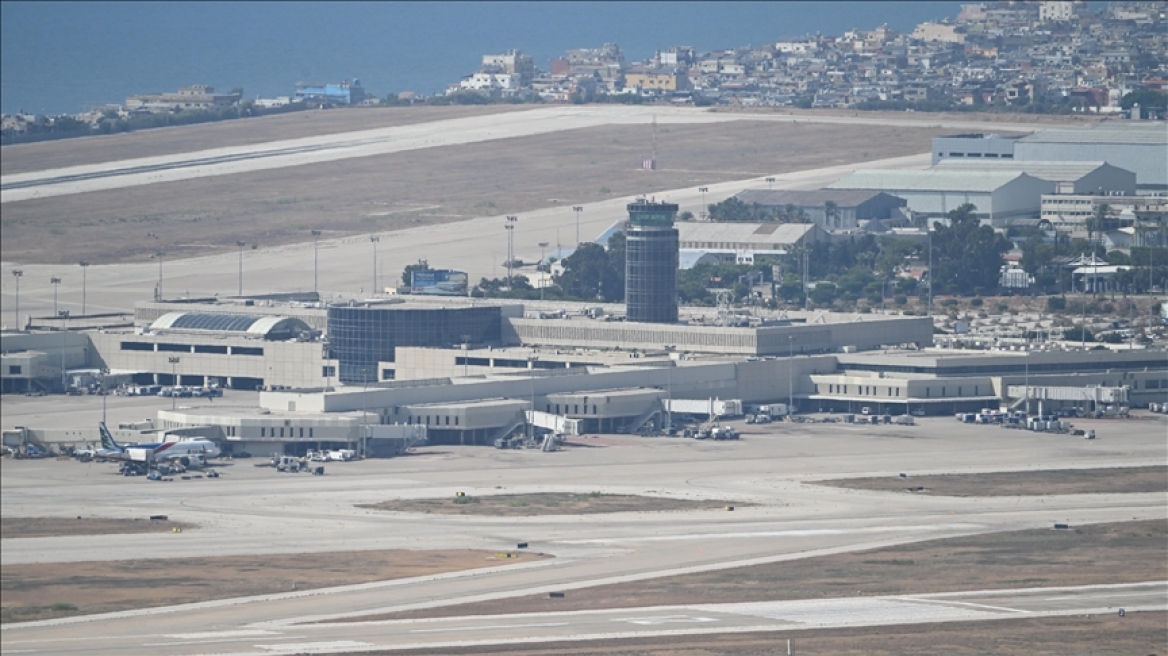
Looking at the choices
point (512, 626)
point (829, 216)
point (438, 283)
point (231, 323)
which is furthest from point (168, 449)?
point (829, 216)

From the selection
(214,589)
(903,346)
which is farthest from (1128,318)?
(214,589)

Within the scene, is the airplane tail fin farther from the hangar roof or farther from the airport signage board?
the airport signage board

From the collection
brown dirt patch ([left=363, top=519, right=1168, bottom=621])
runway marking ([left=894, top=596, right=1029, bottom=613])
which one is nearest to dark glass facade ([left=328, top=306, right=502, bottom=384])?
brown dirt patch ([left=363, top=519, right=1168, bottom=621])

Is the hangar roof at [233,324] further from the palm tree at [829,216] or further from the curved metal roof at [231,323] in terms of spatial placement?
the palm tree at [829,216]

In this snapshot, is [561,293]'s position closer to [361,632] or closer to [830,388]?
[830,388]

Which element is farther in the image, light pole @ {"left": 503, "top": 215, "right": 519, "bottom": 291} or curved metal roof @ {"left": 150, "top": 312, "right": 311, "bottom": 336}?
light pole @ {"left": 503, "top": 215, "right": 519, "bottom": 291}

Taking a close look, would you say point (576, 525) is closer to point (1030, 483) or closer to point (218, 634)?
point (1030, 483)
